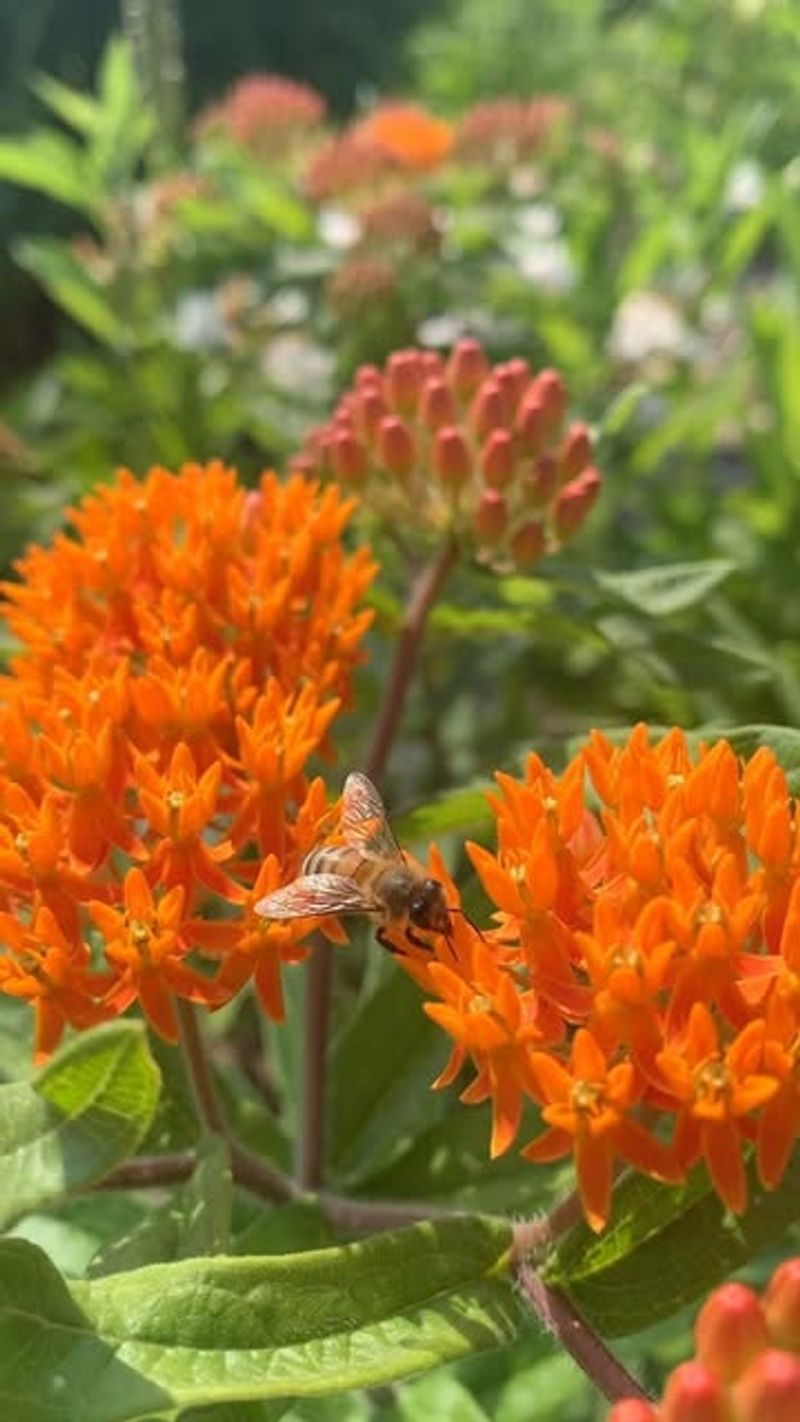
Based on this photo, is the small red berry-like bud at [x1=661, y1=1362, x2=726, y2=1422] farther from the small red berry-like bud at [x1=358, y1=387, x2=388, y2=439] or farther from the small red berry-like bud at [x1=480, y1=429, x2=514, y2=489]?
the small red berry-like bud at [x1=358, y1=387, x2=388, y2=439]

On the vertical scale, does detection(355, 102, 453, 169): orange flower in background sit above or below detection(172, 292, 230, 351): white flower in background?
above

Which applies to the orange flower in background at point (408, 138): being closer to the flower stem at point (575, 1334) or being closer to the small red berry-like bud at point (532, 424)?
the small red berry-like bud at point (532, 424)

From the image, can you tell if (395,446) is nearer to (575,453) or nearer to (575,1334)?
(575,453)

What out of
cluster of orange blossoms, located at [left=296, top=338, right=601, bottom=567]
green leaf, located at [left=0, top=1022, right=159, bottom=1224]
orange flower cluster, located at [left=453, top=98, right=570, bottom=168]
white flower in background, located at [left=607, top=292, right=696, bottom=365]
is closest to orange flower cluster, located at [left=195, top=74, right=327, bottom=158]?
orange flower cluster, located at [left=453, top=98, right=570, bottom=168]

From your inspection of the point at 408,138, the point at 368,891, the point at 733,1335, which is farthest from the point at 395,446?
the point at 408,138

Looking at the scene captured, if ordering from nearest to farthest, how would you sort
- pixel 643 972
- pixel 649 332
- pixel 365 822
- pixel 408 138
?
pixel 643 972 < pixel 365 822 < pixel 649 332 < pixel 408 138

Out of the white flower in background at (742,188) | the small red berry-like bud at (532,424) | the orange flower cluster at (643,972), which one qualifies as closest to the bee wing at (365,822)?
the orange flower cluster at (643,972)
